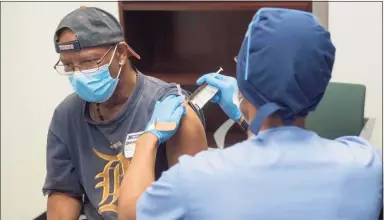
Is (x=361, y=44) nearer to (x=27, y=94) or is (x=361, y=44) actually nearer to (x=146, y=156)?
(x=146, y=156)

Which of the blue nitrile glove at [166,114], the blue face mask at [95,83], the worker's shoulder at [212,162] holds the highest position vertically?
the worker's shoulder at [212,162]

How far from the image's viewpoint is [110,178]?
1.69 metres

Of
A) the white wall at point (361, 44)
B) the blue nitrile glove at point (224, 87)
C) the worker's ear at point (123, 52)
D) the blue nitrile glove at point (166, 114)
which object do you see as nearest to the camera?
the blue nitrile glove at point (166, 114)

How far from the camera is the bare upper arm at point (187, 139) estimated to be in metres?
1.60

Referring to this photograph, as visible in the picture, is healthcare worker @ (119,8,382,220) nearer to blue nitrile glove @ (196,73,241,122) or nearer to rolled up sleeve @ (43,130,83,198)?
blue nitrile glove @ (196,73,241,122)

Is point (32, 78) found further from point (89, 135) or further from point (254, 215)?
point (254, 215)

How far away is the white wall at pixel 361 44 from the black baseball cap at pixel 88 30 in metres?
1.26

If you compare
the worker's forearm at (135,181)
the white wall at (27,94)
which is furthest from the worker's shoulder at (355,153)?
the white wall at (27,94)

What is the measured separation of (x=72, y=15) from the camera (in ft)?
5.39

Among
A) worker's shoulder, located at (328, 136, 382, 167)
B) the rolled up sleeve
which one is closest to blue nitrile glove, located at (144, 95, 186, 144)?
the rolled up sleeve

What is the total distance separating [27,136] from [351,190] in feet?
7.71

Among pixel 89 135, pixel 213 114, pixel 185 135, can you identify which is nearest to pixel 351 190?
pixel 185 135

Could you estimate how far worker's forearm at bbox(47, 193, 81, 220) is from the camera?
1767 millimetres

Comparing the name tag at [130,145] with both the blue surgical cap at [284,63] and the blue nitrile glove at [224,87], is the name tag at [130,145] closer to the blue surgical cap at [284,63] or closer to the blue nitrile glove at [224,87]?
the blue nitrile glove at [224,87]
